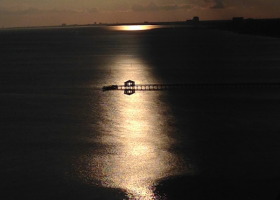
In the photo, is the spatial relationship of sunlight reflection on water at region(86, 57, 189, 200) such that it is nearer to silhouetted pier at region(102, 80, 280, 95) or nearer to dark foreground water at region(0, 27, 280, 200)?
dark foreground water at region(0, 27, 280, 200)

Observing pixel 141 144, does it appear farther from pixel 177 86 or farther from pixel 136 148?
pixel 177 86

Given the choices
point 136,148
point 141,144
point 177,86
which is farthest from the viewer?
point 177,86

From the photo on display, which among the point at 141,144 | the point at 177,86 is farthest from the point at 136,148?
the point at 177,86

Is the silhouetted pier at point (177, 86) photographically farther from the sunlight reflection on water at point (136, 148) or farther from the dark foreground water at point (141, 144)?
the sunlight reflection on water at point (136, 148)

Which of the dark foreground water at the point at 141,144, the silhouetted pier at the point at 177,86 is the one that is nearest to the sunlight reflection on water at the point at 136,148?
the dark foreground water at the point at 141,144

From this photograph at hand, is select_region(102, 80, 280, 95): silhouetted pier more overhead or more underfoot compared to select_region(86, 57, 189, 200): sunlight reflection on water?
more overhead

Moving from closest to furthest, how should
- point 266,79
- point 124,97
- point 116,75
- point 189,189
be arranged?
point 189,189, point 124,97, point 266,79, point 116,75

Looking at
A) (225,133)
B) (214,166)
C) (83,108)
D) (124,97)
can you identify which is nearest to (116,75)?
(124,97)

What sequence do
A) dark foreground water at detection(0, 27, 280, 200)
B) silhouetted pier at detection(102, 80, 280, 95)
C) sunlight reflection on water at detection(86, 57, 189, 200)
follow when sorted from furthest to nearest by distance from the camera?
silhouetted pier at detection(102, 80, 280, 95) < sunlight reflection on water at detection(86, 57, 189, 200) < dark foreground water at detection(0, 27, 280, 200)

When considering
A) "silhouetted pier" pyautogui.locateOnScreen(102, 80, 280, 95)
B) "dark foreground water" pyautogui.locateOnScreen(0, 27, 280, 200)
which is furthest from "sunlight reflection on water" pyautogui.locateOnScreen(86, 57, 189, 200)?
"silhouetted pier" pyautogui.locateOnScreen(102, 80, 280, 95)

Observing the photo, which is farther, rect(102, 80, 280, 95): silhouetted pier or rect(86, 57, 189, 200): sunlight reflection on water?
rect(102, 80, 280, 95): silhouetted pier

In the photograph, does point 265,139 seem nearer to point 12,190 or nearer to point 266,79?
point 12,190
